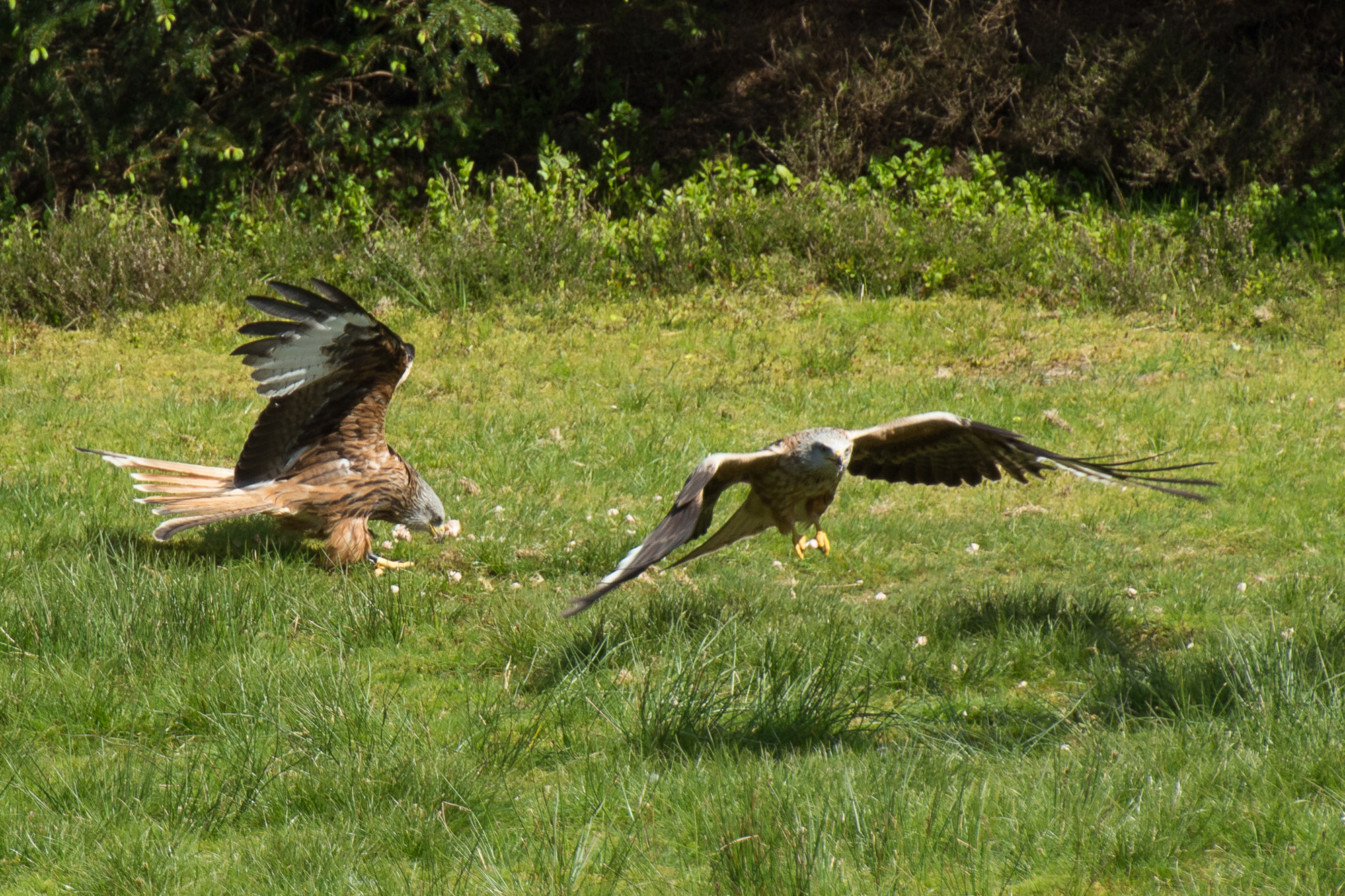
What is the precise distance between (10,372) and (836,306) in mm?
6765

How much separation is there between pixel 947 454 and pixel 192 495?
11.9ft

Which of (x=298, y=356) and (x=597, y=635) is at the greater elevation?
(x=298, y=356)

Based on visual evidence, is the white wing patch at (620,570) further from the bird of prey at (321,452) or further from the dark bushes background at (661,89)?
the dark bushes background at (661,89)

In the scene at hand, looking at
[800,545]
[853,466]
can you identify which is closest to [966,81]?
[853,466]

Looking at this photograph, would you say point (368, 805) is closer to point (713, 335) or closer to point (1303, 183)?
point (713, 335)

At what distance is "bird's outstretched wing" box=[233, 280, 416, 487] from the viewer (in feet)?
18.5

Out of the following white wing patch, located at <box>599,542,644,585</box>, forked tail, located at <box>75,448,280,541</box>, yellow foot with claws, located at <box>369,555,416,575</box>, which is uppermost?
white wing patch, located at <box>599,542,644,585</box>

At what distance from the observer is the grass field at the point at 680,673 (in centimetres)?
326

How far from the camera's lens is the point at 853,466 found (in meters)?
6.13

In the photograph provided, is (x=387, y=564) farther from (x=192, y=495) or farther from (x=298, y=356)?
(x=298, y=356)

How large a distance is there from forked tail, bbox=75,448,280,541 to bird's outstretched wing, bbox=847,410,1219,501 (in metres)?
2.87

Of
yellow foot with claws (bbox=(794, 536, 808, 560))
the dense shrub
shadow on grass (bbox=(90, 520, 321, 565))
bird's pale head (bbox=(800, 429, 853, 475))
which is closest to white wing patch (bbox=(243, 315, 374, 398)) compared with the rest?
shadow on grass (bbox=(90, 520, 321, 565))

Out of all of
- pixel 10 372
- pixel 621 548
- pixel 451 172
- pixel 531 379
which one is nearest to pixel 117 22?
pixel 451 172

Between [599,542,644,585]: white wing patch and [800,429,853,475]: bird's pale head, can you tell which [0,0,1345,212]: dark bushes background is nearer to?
[800,429,853,475]: bird's pale head
